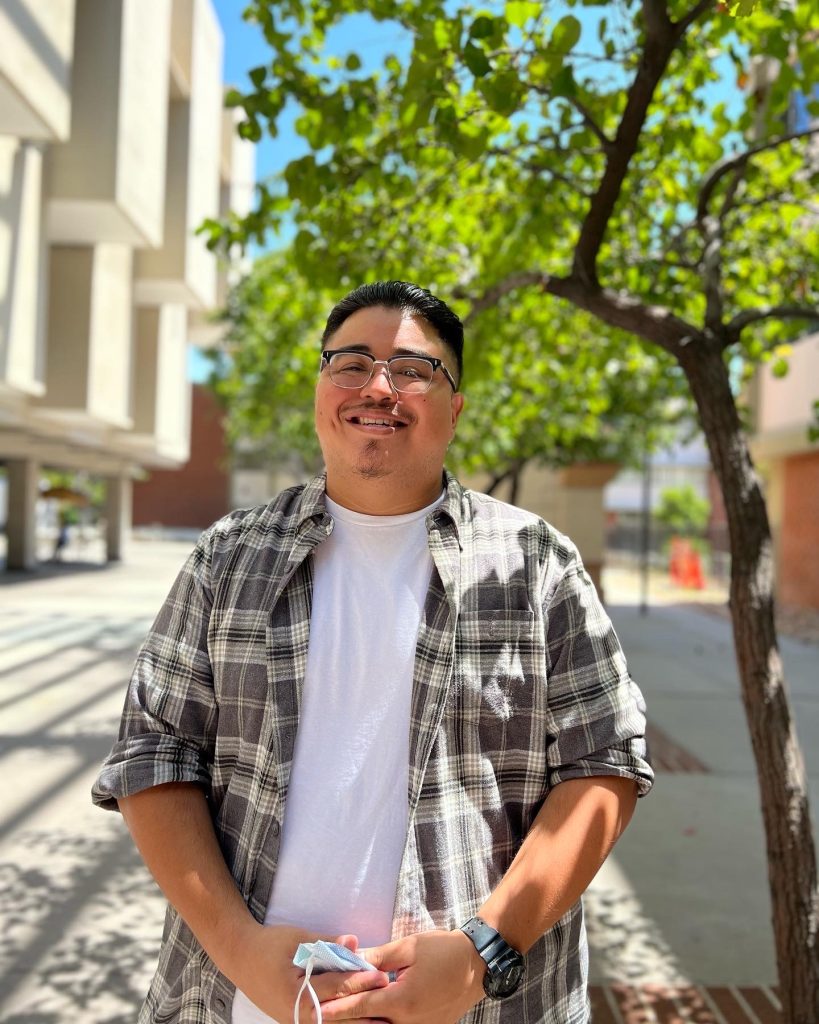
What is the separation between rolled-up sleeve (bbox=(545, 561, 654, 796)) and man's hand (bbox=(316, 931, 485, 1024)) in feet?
1.13

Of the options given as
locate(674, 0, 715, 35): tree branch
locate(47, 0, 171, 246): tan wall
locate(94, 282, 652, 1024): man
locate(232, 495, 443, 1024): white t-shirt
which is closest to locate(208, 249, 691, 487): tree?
locate(674, 0, 715, 35): tree branch

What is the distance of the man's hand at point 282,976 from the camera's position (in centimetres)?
151

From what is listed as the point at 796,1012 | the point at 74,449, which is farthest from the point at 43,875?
the point at 74,449

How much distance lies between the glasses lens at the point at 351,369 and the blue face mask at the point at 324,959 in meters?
0.95

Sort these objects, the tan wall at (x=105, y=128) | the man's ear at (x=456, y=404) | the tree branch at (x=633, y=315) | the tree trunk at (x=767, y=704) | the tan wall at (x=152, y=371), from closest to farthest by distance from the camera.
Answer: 1. the man's ear at (x=456, y=404)
2. the tree trunk at (x=767, y=704)
3. the tree branch at (x=633, y=315)
4. the tan wall at (x=105, y=128)
5. the tan wall at (x=152, y=371)

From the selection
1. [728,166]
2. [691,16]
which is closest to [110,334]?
[728,166]

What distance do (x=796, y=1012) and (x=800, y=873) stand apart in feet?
1.37

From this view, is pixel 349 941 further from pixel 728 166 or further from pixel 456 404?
pixel 728 166

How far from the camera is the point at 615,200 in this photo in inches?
133

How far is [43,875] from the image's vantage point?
478 cm

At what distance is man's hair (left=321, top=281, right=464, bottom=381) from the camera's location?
1882 mm

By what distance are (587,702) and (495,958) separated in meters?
0.45

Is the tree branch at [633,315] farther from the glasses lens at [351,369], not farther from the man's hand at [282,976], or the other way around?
the man's hand at [282,976]

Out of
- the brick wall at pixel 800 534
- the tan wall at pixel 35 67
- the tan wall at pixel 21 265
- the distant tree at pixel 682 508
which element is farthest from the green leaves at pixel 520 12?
the distant tree at pixel 682 508
